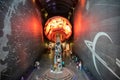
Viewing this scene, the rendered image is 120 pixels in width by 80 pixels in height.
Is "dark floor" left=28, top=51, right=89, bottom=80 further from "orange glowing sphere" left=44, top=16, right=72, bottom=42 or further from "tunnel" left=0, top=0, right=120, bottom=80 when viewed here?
"orange glowing sphere" left=44, top=16, right=72, bottom=42

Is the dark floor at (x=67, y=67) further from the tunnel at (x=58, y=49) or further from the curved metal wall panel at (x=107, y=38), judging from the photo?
the curved metal wall panel at (x=107, y=38)

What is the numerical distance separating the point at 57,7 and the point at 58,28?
1.77m

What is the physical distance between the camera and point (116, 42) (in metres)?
4.66

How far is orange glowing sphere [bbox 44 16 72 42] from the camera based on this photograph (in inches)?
581

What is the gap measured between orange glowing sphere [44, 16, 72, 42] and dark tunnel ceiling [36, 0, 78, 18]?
0.69m

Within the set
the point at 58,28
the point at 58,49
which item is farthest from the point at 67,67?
the point at 58,28

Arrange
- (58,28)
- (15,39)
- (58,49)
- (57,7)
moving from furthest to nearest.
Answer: (58,28)
(57,7)
(58,49)
(15,39)

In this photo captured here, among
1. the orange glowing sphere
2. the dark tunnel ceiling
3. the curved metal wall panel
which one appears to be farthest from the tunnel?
the dark tunnel ceiling

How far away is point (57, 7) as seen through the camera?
1520 centimetres

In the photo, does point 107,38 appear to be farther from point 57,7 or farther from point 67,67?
point 57,7

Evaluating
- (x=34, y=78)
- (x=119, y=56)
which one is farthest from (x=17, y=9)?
(x=119, y=56)

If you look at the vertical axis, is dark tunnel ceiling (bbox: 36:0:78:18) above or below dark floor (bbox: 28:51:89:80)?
above

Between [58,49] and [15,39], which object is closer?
[15,39]

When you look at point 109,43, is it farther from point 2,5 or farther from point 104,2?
point 2,5
